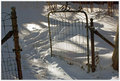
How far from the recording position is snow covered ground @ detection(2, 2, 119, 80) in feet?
13.6

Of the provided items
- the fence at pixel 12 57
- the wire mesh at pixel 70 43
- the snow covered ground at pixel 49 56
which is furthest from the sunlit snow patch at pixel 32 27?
the fence at pixel 12 57

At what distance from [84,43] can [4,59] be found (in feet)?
6.24

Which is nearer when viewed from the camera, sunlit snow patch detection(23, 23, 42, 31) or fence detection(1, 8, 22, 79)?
fence detection(1, 8, 22, 79)

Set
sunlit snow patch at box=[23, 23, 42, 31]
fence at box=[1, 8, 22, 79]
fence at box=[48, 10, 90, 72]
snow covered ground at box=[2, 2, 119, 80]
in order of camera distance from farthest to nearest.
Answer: sunlit snow patch at box=[23, 23, 42, 31] → fence at box=[48, 10, 90, 72] → snow covered ground at box=[2, 2, 119, 80] → fence at box=[1, 8, 22, 79]

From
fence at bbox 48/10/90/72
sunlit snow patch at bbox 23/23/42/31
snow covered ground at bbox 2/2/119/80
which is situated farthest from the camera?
sunlit snow patch at bbox 23/23/42/31

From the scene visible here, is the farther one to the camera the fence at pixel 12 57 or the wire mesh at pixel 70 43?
the wire mesh at pixel 70 43

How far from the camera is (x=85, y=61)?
465 cm

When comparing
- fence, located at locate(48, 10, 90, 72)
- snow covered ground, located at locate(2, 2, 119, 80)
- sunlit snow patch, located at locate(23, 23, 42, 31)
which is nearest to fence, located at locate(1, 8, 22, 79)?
snow covered ground, located at locate(2, 2, 119, 80)

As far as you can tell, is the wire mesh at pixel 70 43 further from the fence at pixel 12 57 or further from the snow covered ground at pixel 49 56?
the fence at pixel 12 57

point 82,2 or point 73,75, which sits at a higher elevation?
point 82,2

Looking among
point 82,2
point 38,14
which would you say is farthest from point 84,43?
point 82,2

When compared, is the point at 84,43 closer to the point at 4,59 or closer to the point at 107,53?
the point at 107,53

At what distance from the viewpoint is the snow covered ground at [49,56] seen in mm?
4145

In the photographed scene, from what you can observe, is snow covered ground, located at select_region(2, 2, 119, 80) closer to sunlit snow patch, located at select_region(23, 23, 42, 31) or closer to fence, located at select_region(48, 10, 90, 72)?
sunlit snow patch, located at select_region(23, 23, 42, 31)
